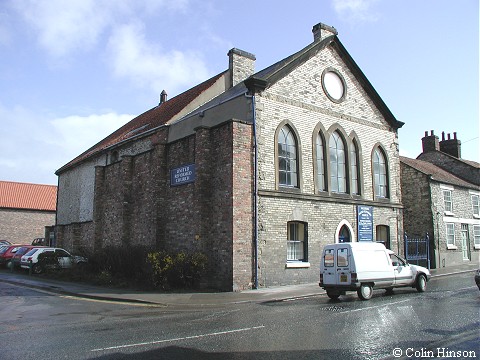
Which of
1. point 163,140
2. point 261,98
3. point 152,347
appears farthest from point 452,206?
point 152,347

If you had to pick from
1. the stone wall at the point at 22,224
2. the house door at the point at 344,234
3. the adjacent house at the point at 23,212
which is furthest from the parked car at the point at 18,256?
the stone wall at the point at 22,224

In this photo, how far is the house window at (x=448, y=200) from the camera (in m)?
28.1

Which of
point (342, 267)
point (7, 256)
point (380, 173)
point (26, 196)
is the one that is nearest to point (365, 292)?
point (342, 267)

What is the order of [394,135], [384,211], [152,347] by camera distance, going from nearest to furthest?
1. [152,347]
2. [384,211]
3. [394,135]

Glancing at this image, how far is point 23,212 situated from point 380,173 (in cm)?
4459

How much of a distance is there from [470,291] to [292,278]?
6.53m

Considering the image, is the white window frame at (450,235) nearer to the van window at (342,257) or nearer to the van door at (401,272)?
the van door at (401,272)

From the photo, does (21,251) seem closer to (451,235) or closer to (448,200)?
(451,235)

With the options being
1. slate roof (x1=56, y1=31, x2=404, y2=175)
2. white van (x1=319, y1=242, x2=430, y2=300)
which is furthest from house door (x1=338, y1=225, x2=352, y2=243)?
slate roof (x1=56, y1=31, x2=404, y2=175)

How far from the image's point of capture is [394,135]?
24406 millimetres

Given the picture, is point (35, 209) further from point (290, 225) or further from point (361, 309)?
point (361, 309)

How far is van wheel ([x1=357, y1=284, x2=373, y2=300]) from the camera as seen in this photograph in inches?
526

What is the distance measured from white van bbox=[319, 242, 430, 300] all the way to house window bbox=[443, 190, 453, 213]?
1516 cm

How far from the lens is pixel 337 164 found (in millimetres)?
21156
